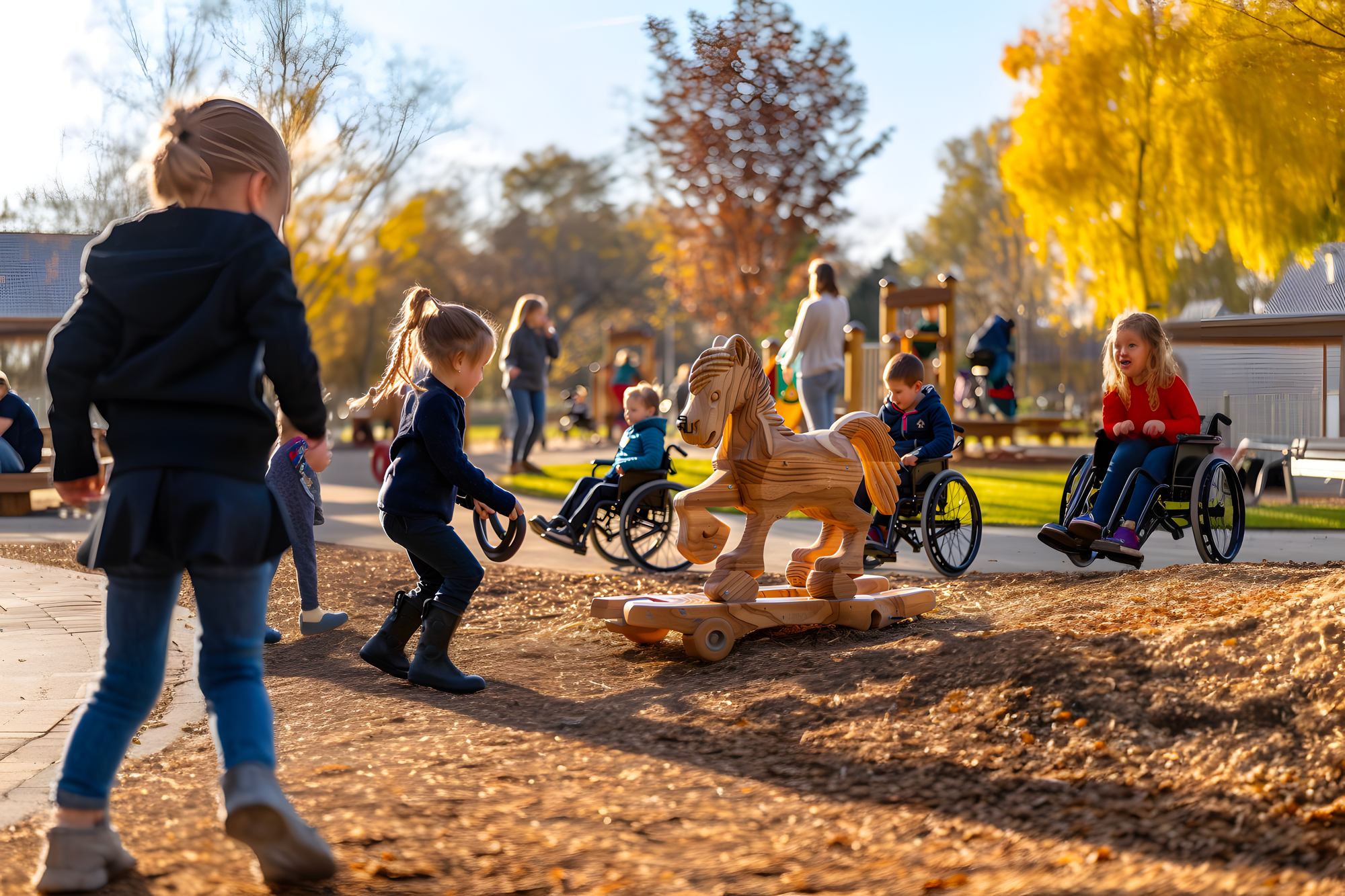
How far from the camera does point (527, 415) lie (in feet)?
43.4

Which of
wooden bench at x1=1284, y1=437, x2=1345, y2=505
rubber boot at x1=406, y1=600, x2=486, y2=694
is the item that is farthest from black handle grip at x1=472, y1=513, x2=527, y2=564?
wooden bench at x1=1284, y1=437, x2=1345, y2=505

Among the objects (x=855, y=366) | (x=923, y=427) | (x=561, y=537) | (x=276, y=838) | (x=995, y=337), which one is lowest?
(x=276, y=838)

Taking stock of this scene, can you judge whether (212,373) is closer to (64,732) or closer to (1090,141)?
(64,732)

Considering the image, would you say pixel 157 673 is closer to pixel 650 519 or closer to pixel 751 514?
pixel 751 514

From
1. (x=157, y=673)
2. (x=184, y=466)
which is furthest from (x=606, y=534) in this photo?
(x=184, y=466)

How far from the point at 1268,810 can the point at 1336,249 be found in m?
5.22

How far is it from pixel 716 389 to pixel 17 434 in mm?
7728

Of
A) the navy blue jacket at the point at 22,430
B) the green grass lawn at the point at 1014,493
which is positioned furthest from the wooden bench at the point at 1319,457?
the navy blue jacket at the point at 22,430

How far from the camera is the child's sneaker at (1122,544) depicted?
20.3ft

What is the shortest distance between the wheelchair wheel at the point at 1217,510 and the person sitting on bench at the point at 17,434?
29.3 feet

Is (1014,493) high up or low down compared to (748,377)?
down

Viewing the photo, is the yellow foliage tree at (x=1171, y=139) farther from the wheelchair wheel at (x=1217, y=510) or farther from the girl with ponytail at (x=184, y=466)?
the girl with ponytail at (x=184, y=466)

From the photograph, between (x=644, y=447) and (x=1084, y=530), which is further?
(x=644, y=447)

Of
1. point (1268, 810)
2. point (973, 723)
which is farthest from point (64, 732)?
point (1268, 810)
